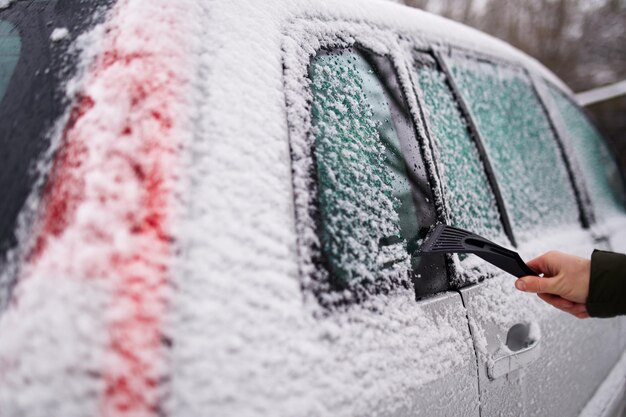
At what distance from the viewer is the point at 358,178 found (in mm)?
1052

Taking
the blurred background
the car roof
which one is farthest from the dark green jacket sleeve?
the blurred background

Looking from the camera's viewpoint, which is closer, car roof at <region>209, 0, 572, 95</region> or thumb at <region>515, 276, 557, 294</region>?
car roof at <region>209, 0, 572, 95</region>

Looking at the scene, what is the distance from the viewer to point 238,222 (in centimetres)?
78

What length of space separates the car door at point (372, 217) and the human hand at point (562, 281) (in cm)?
27

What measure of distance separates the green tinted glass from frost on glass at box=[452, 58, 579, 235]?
1.43 meters

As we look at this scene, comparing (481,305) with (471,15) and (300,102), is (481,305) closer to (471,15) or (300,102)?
(300,102)

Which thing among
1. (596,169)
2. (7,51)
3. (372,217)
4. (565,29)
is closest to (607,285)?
(372,217)

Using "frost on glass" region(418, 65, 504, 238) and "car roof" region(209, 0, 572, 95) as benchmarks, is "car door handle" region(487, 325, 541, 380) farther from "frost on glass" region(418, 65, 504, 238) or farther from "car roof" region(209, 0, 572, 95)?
"car roof" region(209, 0, 572, 95)

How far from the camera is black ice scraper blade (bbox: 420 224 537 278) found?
1.12 metres

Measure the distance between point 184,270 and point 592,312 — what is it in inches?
49.2

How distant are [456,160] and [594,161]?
7.33 ft

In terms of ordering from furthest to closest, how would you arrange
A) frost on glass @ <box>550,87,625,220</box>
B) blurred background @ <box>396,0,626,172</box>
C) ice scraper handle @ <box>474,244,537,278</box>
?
blurred background @ <box>396,0,626,172</box> < frost on glass @ <box>550,87,625,220</box> < ice scraper handle @ <box>474,244,537,278</box>

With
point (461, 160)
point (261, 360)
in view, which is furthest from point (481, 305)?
point (261, 360)

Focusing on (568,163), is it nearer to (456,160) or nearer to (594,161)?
(594,161)
